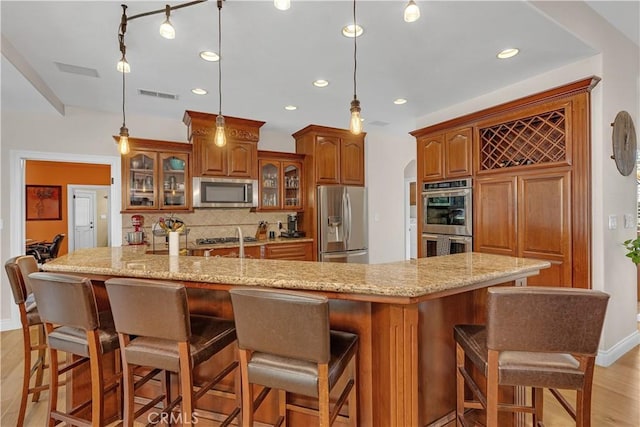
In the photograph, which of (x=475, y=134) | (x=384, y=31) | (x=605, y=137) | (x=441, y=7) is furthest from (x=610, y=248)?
(x=384, y=31)

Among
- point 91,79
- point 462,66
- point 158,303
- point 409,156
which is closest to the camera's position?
point 158,303

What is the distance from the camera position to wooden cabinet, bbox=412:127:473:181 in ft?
11.8

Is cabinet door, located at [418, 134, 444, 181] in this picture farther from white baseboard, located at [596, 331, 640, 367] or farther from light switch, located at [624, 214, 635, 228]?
white baseboard, located at [596, 331, 640, 367]

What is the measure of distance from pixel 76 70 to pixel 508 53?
380cm

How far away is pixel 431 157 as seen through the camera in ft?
13.3

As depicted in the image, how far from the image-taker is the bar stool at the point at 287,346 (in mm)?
1160

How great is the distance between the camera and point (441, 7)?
2.07 metres

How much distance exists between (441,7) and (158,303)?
2.35m

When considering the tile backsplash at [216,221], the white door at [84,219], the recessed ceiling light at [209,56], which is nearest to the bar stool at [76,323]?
the recessed ceiling light at [209,56]

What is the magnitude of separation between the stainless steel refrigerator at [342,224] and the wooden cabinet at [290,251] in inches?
7.2

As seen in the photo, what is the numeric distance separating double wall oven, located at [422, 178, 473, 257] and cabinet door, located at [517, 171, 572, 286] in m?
0.57

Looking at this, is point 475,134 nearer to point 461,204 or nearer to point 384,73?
point 461,204

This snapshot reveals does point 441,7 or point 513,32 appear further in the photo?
point 513,32

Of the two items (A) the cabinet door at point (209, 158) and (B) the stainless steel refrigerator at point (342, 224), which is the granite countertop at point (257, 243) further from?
(A) the cabinet door at point (209, 158)
